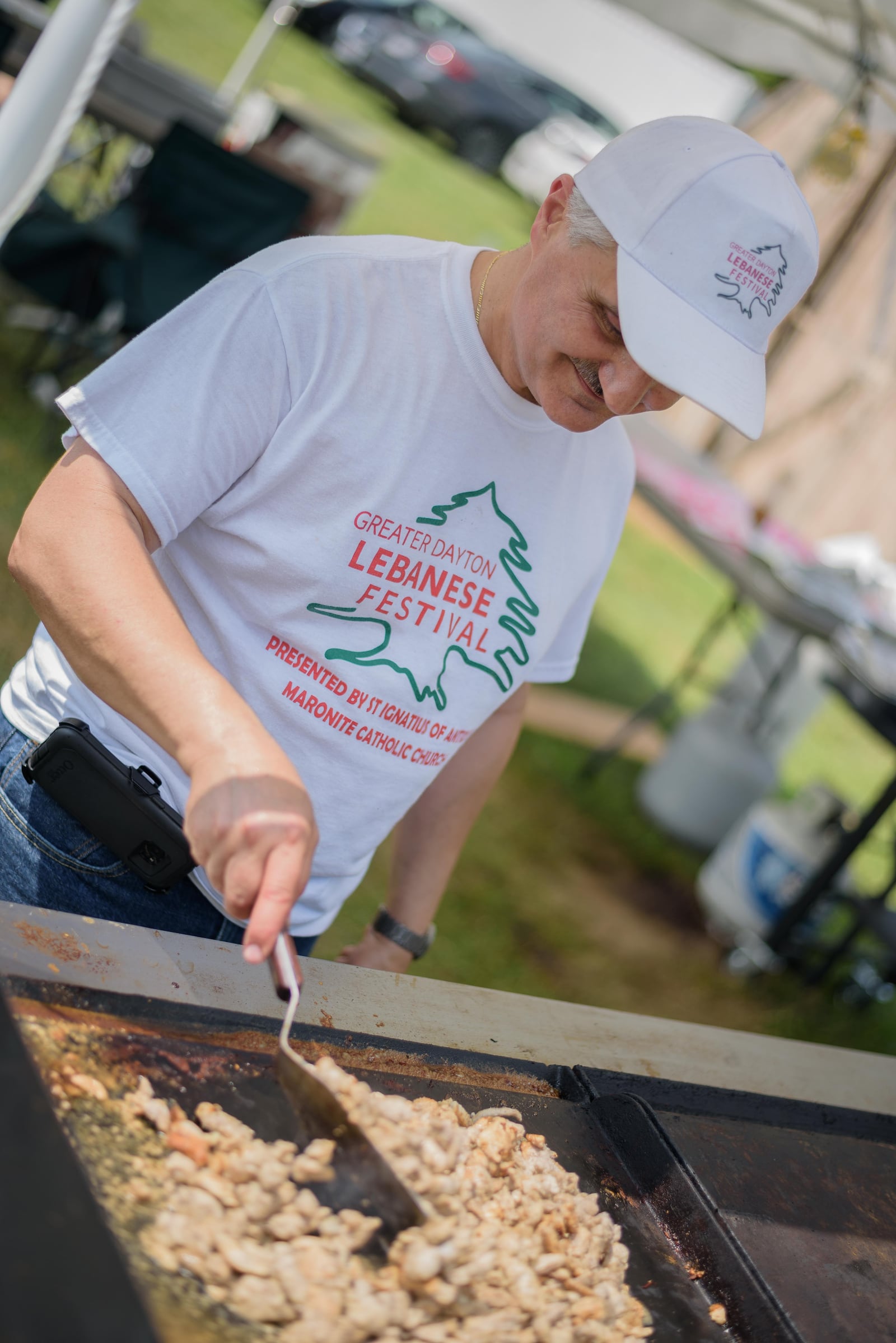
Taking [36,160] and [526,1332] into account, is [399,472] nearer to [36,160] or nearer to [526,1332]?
[526,1332]

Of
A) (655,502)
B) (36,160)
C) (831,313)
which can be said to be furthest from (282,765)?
(831,313)

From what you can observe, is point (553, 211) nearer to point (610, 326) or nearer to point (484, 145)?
point (610, 326)

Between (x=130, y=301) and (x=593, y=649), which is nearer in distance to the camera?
(x=130, y=301)

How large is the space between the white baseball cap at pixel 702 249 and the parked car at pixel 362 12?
44.8ft

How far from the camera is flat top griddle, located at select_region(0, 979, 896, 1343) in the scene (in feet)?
3.94

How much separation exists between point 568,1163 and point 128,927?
23.1 inches

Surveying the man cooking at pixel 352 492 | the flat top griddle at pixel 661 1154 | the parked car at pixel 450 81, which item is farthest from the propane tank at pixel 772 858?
the parked car at pixel 450 81

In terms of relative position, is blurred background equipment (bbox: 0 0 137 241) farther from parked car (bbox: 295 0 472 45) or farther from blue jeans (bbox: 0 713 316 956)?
parked car (bbox: 295 0 472 45)

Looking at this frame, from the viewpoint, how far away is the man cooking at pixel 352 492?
1.28m

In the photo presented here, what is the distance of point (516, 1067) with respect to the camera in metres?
1.50

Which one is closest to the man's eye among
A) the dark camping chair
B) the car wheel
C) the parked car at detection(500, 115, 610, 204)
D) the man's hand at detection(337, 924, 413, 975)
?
the man's hand at detection(337, 924, 413, 975)

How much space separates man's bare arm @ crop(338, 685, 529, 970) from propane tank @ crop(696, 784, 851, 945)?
272 cm

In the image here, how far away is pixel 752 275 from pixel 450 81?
43.6 feet

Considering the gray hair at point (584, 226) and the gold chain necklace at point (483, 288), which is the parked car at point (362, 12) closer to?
the gold chain necklace at point (483, 288)
